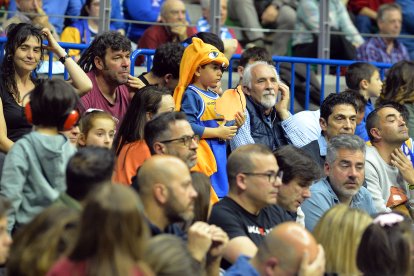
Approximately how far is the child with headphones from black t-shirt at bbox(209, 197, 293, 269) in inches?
42.6

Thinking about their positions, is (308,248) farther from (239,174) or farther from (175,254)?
(239,174)

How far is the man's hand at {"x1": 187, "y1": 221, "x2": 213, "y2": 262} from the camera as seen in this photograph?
285 inches

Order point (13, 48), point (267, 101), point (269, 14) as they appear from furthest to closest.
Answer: point (269, 14), point (267, 101), point (13, 48)

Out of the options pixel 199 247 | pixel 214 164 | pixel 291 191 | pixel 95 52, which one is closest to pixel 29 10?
pixel 95 52

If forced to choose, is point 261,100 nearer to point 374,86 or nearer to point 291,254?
point 374,86

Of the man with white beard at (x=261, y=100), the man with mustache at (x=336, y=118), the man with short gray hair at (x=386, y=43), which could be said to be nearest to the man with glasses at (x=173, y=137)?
the man with white beard at (x=261, y=100)

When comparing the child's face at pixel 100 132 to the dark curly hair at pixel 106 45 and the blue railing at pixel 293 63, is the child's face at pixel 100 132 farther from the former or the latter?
the blue railing at pixel 293 63

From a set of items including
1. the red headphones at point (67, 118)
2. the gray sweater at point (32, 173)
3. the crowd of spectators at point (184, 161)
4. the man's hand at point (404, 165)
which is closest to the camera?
the crowd of spectators at point (184, 161)

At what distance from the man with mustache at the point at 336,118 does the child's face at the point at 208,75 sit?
3.37 ft

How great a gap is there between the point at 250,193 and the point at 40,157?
4.83 feet

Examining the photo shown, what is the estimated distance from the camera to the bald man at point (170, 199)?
24.0ft

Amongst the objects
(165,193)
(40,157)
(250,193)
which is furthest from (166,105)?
(165,193)

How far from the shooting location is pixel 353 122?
36.1 ft

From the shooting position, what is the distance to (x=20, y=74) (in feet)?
32.1
